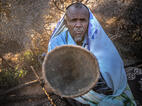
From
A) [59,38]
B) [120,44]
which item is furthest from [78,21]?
[120,44]

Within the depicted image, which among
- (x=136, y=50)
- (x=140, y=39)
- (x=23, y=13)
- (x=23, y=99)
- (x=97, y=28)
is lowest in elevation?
(x=23, y=99)

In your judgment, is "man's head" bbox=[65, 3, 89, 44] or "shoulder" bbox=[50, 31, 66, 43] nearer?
"man's head" bbox=[65, 3, 89, 44]

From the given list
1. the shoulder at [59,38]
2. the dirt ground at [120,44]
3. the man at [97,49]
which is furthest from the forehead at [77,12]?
the dirt ground at [120,44]

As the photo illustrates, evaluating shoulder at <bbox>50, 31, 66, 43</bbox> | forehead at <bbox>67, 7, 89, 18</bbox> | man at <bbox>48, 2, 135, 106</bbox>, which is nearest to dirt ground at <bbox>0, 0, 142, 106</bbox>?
man at <bbox>48, 2, 135, 106</bbox>

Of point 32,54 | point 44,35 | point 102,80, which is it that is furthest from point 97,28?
point 44,35

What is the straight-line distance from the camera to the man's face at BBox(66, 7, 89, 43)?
5.69 feet

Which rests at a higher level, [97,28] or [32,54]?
[97,28]

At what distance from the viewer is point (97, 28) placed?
6.06 feet

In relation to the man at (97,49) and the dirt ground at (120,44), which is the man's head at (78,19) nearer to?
the man at (97,49)

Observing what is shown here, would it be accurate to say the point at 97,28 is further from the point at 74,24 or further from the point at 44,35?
the point at 44,35

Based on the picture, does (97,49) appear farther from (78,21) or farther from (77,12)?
(77,12)

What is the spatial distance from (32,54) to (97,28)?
9.30 ft

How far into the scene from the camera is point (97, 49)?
6.03 ft

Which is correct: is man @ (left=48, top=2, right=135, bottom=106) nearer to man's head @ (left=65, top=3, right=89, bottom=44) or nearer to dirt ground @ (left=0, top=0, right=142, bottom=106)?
man's head @ (left=65, top=3, right=89, bottom=44)
